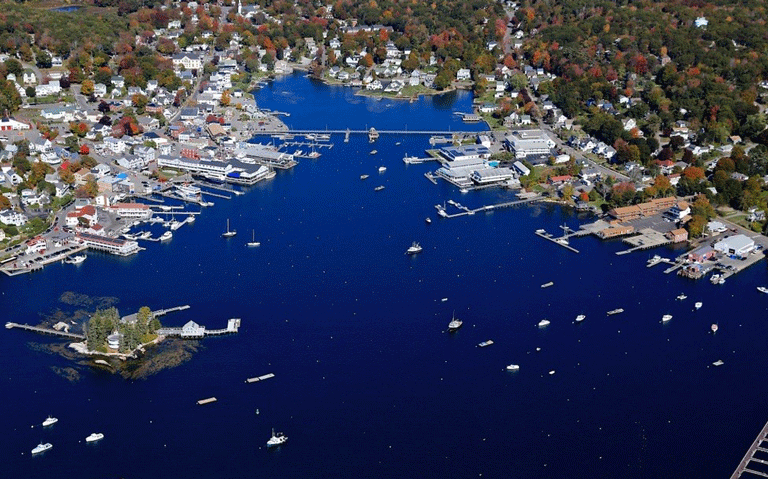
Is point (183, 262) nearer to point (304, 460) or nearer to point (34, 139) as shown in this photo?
point (304, 460)

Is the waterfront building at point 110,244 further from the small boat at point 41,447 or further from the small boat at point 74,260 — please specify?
the small boat at point 41,447

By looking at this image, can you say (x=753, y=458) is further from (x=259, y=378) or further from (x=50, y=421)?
(x=50, y=421)

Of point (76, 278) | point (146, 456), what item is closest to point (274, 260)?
point (76, 278)

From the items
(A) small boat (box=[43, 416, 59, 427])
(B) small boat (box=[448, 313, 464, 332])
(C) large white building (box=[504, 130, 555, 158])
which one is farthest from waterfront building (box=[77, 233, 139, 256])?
(C) large white building (box=[504, 130, 555, 158])

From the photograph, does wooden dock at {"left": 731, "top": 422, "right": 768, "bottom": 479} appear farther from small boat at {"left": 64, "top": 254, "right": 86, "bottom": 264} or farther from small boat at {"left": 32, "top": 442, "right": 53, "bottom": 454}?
small boat at {"left": 64, "top": 254, "right": 86, "bottom": 264}

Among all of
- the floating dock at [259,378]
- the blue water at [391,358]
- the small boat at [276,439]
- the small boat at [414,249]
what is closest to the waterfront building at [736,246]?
the blue water at [391,358]

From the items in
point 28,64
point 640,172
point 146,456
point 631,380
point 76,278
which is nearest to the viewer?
point 146,456

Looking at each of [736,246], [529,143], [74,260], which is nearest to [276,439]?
[74,260]
